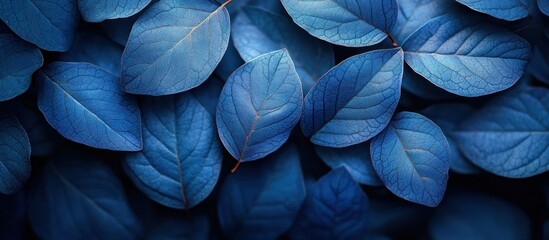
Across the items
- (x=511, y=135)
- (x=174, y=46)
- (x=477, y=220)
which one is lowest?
(x=477, y=220)

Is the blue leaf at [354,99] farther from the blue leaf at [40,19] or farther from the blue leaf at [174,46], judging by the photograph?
the blue leaf at [40,19]

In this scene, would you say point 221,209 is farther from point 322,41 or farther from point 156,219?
point 322,41

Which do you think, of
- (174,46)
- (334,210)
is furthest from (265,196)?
(174,46)

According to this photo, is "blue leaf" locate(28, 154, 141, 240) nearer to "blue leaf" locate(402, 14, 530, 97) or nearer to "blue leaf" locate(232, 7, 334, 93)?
"blue leaf" locate(232, 7, 334, 93)

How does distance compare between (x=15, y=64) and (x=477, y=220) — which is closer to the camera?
(x=15, y=64)

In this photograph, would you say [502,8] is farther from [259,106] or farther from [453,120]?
[259,106]

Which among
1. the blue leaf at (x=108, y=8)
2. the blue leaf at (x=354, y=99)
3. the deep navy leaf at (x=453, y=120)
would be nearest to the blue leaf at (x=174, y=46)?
the blue leaf at (x=108, y=8)
